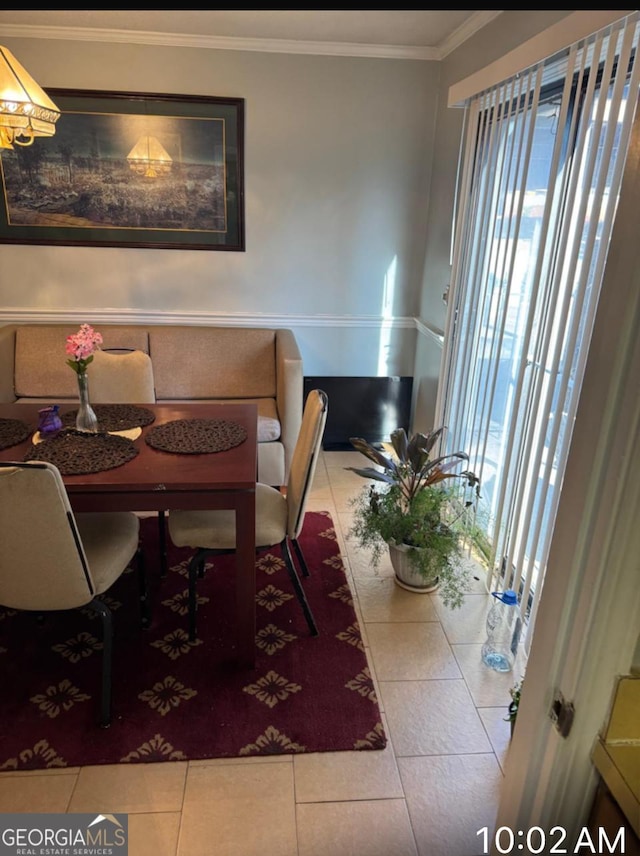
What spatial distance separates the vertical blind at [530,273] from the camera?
1733 millimetres

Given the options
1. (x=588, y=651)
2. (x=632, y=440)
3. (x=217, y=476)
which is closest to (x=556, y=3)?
(x=632, y=440)

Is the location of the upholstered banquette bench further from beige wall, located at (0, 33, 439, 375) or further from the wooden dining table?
the wooden dining table

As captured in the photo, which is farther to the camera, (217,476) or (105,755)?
(217,476)

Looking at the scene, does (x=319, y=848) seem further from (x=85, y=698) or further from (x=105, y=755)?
(x=85, y=698)

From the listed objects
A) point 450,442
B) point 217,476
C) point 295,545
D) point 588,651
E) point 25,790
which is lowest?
point 25,790

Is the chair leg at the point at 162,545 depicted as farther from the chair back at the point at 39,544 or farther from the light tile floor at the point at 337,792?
the light tile floor at the point at 337,792

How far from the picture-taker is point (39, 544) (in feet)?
5.37

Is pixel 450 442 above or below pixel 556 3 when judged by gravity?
below

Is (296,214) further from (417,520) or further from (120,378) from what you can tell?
(417,520)

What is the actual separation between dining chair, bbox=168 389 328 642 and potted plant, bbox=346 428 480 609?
1.21 ft

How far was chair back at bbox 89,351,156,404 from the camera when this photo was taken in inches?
109

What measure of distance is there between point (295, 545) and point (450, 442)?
1.04 metres

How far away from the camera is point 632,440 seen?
2.36ft

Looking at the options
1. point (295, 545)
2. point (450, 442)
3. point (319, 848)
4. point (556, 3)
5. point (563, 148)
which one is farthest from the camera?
point (450, 442)
